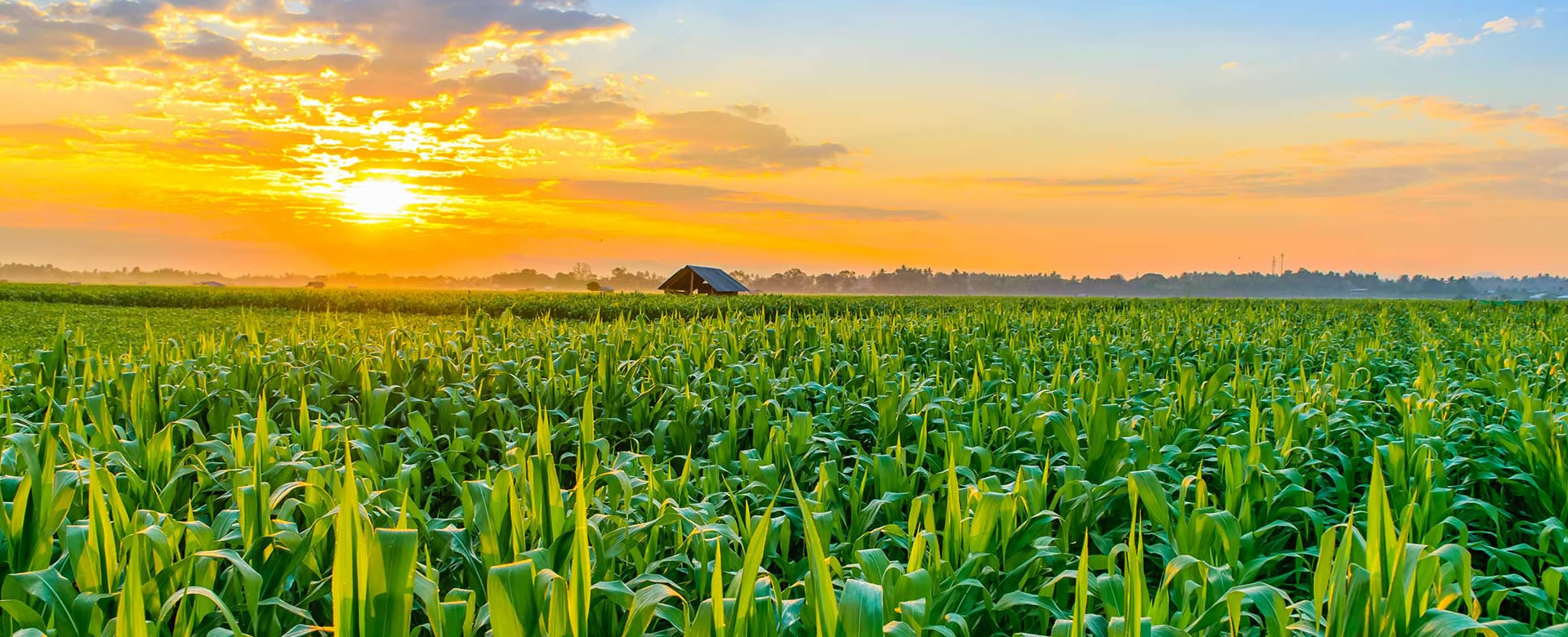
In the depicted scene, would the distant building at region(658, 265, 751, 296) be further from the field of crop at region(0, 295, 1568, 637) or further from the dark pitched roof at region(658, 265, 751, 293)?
the field of crop at region(0, 295, 1568, 637)

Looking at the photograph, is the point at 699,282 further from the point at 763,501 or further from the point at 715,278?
the point at 763,501

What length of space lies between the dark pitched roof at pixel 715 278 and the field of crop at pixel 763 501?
201ft

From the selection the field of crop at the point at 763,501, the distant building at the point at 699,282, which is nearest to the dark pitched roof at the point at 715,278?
the distant building at the point at 699,282

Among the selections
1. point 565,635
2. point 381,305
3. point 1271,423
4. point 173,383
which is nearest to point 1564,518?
point 1271,423

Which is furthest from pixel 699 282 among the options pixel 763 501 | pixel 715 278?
pixel 763 501

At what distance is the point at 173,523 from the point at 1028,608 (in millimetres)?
2720

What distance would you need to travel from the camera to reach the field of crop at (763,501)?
6.96ft

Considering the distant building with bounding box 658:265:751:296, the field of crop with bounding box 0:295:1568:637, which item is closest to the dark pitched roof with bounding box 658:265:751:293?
the distant building with bounding box 658:265:751:296

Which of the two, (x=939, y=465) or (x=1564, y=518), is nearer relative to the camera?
(x=1564, y=518)

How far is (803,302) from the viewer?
112 feet

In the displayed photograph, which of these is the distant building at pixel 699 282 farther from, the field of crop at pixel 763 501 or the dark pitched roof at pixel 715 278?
the field of crop at pixel 763 501

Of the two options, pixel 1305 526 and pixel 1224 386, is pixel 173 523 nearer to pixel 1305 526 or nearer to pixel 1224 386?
pixel 1305 526

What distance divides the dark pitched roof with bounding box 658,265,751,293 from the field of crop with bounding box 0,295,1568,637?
201 ft

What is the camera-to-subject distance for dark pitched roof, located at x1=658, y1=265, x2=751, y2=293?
69812 mm
